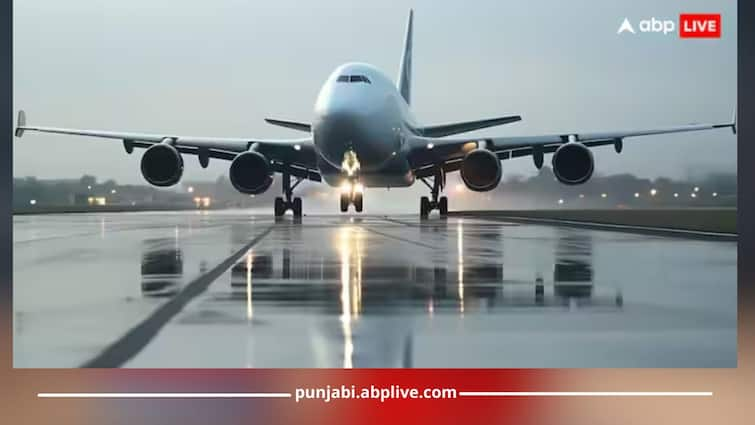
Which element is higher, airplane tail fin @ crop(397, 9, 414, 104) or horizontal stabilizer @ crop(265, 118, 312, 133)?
airplane tail fin @ crop(397, 9, 414, 104)

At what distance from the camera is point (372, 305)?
6.55m

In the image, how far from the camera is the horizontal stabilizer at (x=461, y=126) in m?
28.7

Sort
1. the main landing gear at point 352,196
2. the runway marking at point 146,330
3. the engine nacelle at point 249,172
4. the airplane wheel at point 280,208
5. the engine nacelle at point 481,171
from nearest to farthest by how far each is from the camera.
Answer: the runway marking at point 146,330 < the main landing gear at point 352,196 < the engine nacelle at point 481,171 < the engine nacelle at point 249,172 < the airplane wheel at point 280,208

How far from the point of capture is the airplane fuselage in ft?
75.1

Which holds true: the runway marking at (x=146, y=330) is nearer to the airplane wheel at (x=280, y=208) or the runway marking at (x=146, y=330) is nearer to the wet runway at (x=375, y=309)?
the wet runway at (x=375, y=309)

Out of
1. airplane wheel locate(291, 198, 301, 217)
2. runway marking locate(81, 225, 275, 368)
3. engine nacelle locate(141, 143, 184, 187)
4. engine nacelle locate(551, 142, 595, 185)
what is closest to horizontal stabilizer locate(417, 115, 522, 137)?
engine nacelle locate(551, 142, 595, 185)

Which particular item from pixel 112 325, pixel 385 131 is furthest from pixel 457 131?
pixel 112 325

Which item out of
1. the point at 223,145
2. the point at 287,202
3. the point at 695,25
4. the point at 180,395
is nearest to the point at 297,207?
the point at 287,202

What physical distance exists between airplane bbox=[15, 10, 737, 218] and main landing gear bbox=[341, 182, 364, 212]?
0.03 metres

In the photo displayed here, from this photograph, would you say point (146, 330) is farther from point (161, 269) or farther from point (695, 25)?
point (161, 269)

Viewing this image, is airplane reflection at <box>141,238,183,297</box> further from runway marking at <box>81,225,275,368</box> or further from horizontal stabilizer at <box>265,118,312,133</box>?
horizontal stabilizer at <box>265,118,312,133</box>

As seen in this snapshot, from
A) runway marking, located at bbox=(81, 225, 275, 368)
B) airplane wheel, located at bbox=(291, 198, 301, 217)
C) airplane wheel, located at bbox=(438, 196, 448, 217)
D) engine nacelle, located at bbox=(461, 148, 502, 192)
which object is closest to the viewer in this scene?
runway marking, located at bbox=(81, 225, 275, 368)

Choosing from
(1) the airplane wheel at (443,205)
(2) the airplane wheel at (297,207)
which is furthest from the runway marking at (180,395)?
(1) the airplane wheel at (443,205)

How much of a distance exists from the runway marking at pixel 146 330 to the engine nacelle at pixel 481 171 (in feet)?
54.7
